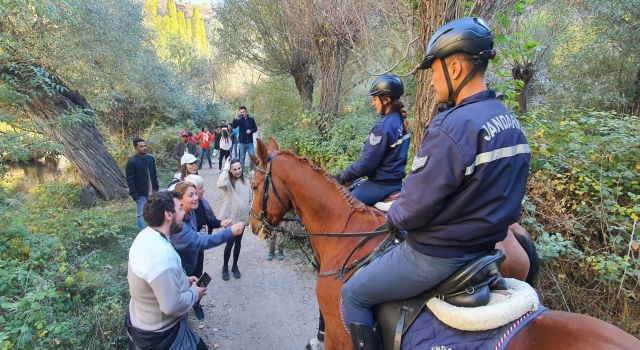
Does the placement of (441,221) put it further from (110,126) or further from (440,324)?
(110,126)

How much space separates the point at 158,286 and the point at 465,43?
2.73 meters

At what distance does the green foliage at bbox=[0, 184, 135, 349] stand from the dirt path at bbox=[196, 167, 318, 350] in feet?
4.61

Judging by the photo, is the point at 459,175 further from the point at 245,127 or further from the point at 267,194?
the point at 245,127

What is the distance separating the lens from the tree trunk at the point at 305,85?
45.5 ft

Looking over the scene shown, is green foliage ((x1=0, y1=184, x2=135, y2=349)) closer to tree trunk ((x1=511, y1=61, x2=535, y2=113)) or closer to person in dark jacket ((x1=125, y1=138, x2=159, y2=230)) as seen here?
person in dark jacket ((x1=125, y1=138, x2=159, y2=230))

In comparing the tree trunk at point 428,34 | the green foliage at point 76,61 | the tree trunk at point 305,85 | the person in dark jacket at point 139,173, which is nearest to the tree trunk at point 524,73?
the tree trunk at point 305,85

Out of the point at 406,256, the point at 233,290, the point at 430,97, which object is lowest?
the point at 233,290

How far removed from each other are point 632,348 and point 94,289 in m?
5.25

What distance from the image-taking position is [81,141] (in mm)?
10211

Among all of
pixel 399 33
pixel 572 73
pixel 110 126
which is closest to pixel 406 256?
pixel 399 33

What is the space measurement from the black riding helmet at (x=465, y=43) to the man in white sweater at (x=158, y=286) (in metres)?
2.45

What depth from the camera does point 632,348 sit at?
1.51 metres

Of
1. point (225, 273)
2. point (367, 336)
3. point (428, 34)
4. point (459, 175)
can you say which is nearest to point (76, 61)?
point (225, 273)

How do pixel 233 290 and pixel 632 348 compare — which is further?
pixel 233 290
